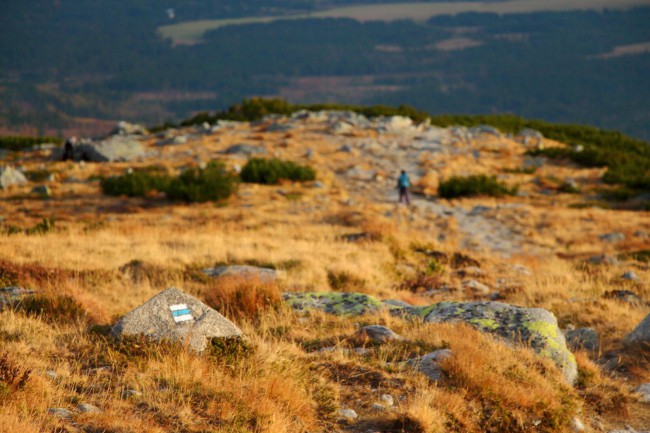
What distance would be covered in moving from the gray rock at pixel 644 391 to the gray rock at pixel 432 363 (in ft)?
7.49

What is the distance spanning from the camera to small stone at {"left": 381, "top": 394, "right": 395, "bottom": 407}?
652cm

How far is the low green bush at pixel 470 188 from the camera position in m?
27.9

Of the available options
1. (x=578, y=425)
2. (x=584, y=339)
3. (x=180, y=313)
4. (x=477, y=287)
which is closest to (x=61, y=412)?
(x=180, y=313)

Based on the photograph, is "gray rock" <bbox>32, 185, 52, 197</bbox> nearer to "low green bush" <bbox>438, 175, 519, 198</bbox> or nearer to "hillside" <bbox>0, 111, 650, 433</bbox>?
"hillside" <bbox>0, 111, 650, 433</bbox>

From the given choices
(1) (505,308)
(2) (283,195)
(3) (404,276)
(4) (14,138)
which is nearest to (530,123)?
(2) (283,195)

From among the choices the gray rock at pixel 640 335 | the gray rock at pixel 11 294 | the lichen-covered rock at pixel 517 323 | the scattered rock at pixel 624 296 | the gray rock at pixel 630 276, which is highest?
the gray rock at pixel 11 294

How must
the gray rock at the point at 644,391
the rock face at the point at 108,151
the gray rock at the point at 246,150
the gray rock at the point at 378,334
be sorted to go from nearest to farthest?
1. the gray rock at the point at 644,391
2. the gray rock at the point at 378,334
3. the gray rock at the point at 246,150
4. the rock face at the point at 108,151

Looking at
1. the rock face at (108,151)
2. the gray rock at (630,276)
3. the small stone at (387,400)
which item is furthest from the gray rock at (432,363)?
the rock face at (108,151)

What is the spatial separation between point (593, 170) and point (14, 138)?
40.4m

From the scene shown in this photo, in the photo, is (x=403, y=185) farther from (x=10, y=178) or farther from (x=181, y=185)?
(x=10, y=178)

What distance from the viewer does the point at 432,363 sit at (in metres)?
7.30

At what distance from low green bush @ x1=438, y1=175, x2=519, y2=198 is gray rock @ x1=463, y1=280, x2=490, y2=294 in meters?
14.1

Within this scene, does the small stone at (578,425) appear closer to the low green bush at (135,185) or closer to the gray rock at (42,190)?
the low green bush at (135,185)

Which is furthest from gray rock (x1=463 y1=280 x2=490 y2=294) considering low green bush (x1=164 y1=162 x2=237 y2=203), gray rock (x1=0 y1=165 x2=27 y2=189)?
gray rock (x1=0 y1=165 x2=27 y2=189)
